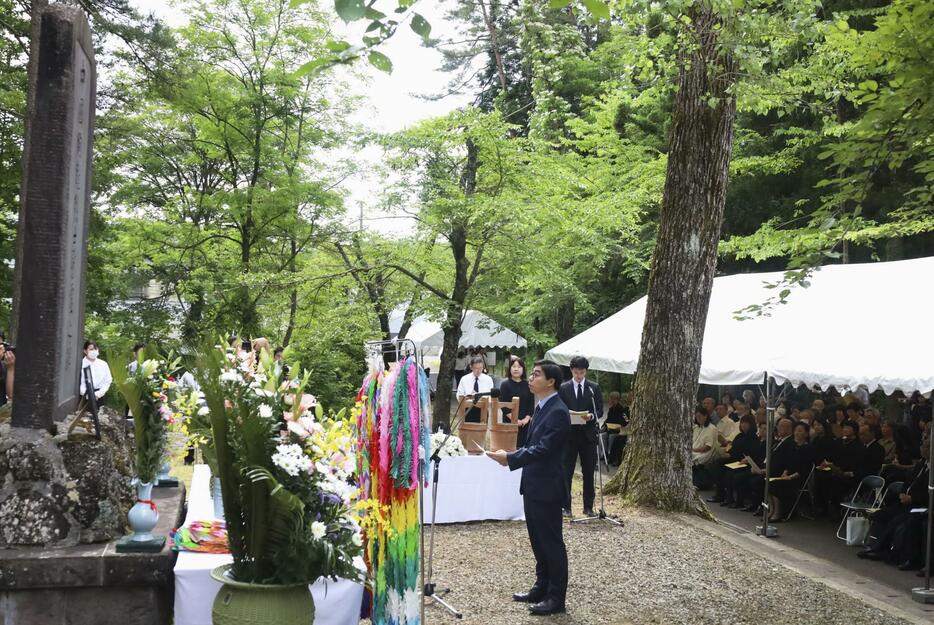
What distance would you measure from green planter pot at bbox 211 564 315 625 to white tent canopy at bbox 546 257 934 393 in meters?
5.71

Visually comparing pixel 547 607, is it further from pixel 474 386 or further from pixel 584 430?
pixel 474 386

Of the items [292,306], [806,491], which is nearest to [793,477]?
[806,491]

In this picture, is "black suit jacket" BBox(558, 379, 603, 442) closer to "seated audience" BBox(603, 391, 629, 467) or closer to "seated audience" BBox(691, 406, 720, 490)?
"seated audience" BBox(691, 406, 720, 490)

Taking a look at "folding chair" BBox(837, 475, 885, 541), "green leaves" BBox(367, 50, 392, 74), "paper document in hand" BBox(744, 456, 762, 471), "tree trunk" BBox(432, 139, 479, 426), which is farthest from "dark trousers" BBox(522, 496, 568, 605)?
"tree trunk" BBox(432, 139, 479, 426)

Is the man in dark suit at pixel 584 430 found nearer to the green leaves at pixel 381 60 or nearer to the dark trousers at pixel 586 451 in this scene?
the dark trousers at pixel 586 451

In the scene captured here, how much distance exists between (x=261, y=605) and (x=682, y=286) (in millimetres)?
8656

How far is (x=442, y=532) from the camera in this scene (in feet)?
33.3

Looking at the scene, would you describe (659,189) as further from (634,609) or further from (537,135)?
(634,609)

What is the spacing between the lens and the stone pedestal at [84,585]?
15.3 ft

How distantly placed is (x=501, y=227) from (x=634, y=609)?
33.0 feet

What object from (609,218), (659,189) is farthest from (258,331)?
(659,189)

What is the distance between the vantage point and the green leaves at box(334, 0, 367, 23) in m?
3.92

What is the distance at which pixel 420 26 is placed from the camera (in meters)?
4.32

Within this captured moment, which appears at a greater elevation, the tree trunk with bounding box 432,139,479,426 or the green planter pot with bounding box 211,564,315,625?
the tree trunk with bounding box 432,139,479,426
